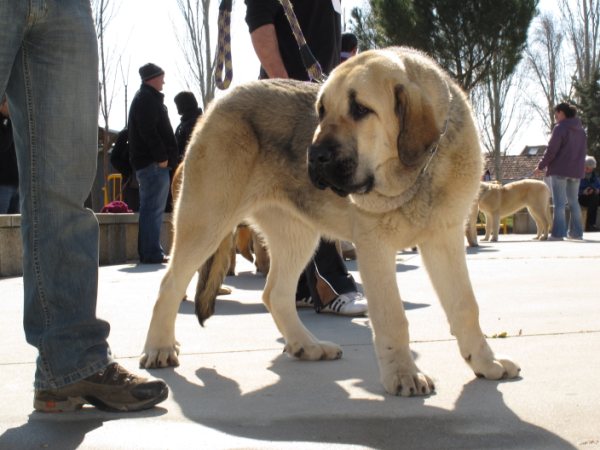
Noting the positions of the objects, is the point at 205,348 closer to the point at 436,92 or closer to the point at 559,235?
the point at 436,92

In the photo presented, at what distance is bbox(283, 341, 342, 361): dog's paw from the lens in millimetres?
3732

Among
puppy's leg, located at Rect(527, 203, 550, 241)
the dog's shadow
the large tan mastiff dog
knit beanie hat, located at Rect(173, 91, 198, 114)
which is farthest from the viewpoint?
puppy's leg, located at Rect(527, 203, 550, 241)

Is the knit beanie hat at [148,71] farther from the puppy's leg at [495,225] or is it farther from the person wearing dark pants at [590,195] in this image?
the person wearing dark pants at [590,195]

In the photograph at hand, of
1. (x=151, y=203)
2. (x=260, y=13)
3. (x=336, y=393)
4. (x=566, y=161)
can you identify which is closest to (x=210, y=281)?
(x=336, y=393)

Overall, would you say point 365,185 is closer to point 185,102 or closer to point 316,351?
point 316,351

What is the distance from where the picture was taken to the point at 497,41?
31359mm

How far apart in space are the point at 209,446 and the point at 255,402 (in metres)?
0.57

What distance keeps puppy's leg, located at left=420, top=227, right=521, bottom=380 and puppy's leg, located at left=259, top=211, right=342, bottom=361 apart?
2.23 ft

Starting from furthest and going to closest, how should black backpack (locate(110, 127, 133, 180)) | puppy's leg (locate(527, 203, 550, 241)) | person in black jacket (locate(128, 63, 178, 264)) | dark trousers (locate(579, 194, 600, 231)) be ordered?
1. dark trousers (locate(579, 194, 600, 231))
2. puppy's leg (locate(527, 203, 550, 241))
3. black backpack (locate(110, 127, 133, 180))
4. person in black jacket (locate(128, 63, 178, 264))

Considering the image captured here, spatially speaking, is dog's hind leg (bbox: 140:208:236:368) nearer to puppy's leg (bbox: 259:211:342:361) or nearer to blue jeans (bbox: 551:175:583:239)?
puppy's leg (bbox: 259:211:342:361)

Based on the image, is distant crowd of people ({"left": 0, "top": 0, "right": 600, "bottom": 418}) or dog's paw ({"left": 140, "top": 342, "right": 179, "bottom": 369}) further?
dog's paw ({"left": 140, "top": 342, "right": 179, "bottom": 369})

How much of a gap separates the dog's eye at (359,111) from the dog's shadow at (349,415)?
41.9 inches

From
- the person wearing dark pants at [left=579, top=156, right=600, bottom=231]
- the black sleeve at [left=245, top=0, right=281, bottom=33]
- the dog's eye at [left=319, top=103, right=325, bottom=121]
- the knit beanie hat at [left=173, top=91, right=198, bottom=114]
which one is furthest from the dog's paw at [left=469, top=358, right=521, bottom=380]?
the person wearing dark pants at [left=579, top=156, right=600, bottom=231]

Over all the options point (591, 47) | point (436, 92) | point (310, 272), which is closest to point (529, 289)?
point (310, 272)
